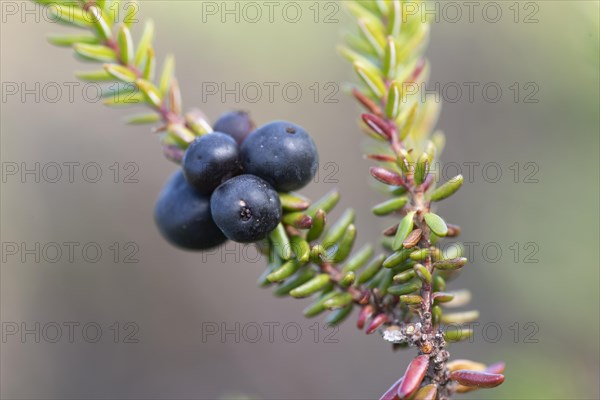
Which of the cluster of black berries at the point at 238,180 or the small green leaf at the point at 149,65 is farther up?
the small green leaf at the point at 149,65

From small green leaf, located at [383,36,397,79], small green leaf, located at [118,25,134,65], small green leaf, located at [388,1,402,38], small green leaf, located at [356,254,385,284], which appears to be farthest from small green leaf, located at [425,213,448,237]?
small green leaf, located at [118,25,134,65]

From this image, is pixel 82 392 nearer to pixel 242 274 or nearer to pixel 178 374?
pixel 178 374

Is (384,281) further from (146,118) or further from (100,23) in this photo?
(100,23)

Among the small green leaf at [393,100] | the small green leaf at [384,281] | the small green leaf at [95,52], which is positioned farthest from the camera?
the small green leaf at [95,52]

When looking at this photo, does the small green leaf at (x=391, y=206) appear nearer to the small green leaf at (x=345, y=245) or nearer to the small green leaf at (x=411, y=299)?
the small green leaf at (x=345, y=245)

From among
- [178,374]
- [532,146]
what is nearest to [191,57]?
[178,374]

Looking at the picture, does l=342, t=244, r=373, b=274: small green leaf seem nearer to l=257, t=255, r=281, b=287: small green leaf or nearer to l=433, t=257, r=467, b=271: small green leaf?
l=257, t=255, r=281, b=287: small green leaf

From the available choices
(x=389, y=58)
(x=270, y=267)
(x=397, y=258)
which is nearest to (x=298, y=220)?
(x=270, y=267)

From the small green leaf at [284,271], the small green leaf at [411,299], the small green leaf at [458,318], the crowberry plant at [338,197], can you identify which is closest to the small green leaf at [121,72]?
the crowberry plant at [338,197]
